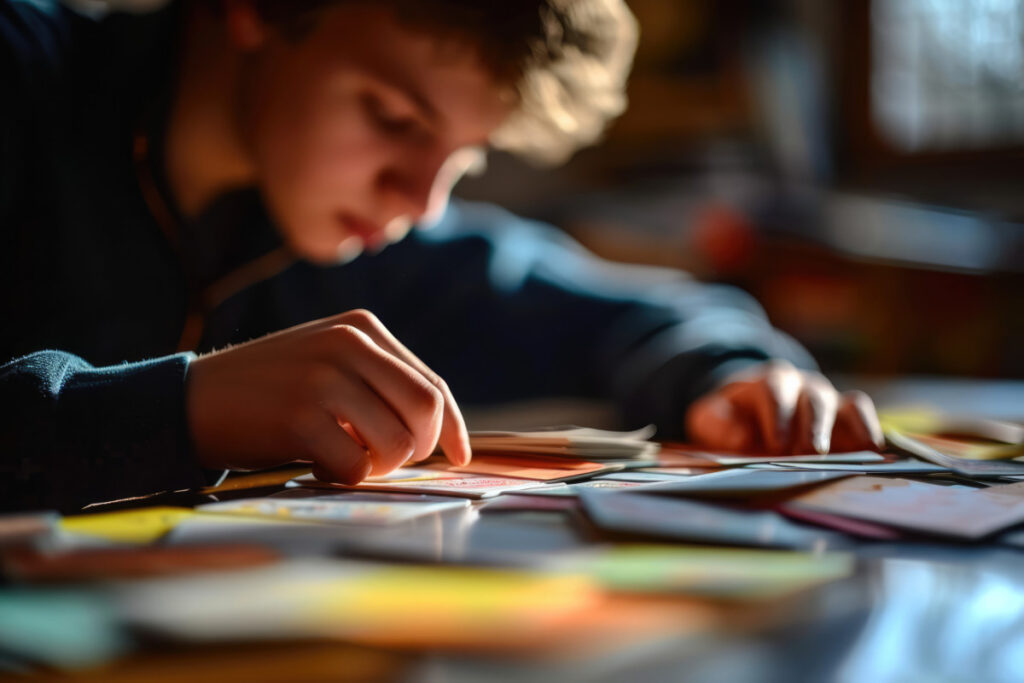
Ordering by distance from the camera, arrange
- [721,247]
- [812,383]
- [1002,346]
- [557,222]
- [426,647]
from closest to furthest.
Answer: [426,647] → [812,383] → [1002,346] → [721,247] → [557,222]

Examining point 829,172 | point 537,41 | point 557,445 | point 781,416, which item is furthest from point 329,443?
point 829,172

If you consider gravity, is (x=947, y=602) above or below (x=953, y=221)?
below

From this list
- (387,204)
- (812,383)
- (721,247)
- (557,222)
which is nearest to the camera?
(812,383)

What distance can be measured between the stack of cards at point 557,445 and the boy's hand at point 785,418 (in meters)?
0.10

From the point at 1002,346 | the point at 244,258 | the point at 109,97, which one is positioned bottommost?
the point at 1002,346

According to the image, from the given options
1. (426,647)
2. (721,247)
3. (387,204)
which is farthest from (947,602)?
(721,247)

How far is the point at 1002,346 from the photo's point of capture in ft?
4.94

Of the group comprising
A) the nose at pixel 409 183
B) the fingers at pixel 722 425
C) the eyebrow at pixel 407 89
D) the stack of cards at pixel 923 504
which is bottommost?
the fingers at pixel 722 425

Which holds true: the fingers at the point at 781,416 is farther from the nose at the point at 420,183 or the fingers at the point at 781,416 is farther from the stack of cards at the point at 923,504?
the nose at the point at 420,183

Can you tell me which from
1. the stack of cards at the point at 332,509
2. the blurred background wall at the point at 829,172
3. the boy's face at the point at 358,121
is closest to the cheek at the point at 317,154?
the boy's face at the point at 358,121

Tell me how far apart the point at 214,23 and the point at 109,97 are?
0.15 metres

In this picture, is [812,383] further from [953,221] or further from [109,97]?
[953,221]

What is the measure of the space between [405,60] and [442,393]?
1.23 ft

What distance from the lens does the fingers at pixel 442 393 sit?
39 centimetres
